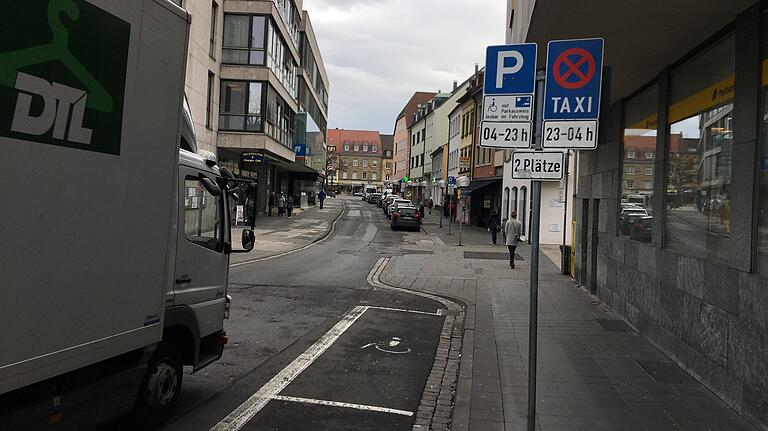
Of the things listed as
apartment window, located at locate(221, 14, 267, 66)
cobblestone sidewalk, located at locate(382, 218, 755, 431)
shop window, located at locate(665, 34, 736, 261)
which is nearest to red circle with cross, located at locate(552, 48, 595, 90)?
shop window, located at locate(665, 34, 736, 261)

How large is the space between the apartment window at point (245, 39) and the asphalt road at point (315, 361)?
17.1 m

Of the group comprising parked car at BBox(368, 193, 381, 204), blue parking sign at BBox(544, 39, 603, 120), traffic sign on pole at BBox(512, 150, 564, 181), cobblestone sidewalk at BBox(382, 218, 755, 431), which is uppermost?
parked car at BBox(368, 193, 381, 204)

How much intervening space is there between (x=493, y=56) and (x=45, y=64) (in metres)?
3.11

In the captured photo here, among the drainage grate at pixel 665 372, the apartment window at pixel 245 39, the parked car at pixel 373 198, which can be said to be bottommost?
the drainage grate at pixel 665 372

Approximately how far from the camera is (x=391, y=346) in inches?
324

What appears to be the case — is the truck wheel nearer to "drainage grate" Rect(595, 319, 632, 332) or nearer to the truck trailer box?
the truck trailer box

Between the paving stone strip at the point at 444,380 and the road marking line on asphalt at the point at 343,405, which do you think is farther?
the road marking line on asphalt at the point at 343,405

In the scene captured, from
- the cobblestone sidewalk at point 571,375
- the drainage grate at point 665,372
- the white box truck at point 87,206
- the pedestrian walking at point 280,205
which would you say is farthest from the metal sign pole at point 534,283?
the pedestrian walking at point 280,205

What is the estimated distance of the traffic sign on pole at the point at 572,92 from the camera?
4.18m

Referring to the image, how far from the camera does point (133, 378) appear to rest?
163 inches

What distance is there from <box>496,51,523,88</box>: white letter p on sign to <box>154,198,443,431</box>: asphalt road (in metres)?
3.16

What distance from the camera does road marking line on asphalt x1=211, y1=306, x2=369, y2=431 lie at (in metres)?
5.05

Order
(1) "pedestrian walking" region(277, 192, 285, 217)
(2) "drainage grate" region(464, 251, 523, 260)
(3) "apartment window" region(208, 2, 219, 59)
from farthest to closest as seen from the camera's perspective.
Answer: (1) "pedestrian walking" region(277, 192, 285, 217), (3) "apartment window" region(208, 2, 219, 59), (2) "drainage grate" region(464, 251, 523, 260)

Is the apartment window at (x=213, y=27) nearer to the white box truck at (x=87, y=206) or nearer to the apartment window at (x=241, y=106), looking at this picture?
the apartment window at (x=241, y=106)
